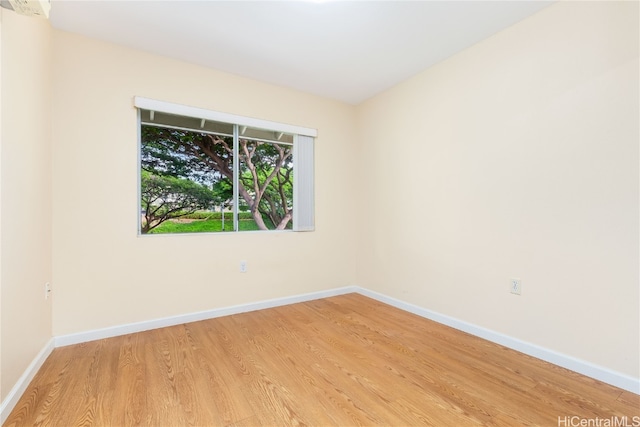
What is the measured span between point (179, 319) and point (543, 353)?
9.63 feet

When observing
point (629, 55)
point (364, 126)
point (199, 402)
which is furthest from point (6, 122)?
point (629, 55)

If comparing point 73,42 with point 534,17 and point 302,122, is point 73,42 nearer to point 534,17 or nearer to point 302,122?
point 302,122

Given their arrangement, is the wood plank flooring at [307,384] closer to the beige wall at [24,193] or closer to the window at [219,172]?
the beige wall at [24,193]

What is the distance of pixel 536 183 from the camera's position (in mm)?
2043

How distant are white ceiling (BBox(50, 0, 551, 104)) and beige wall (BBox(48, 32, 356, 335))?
9.4 inches

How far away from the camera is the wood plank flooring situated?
4.70 feet

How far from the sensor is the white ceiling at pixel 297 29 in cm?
197

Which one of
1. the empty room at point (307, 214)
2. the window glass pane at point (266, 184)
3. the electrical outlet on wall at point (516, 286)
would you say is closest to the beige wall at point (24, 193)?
the empty room at point (307, 214)

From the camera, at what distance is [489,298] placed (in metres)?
2.32

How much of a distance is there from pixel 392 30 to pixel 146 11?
1811mm

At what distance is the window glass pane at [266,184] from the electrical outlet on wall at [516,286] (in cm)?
225

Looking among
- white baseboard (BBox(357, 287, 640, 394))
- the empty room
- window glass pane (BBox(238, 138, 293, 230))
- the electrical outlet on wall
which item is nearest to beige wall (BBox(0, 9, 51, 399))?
the empty room
